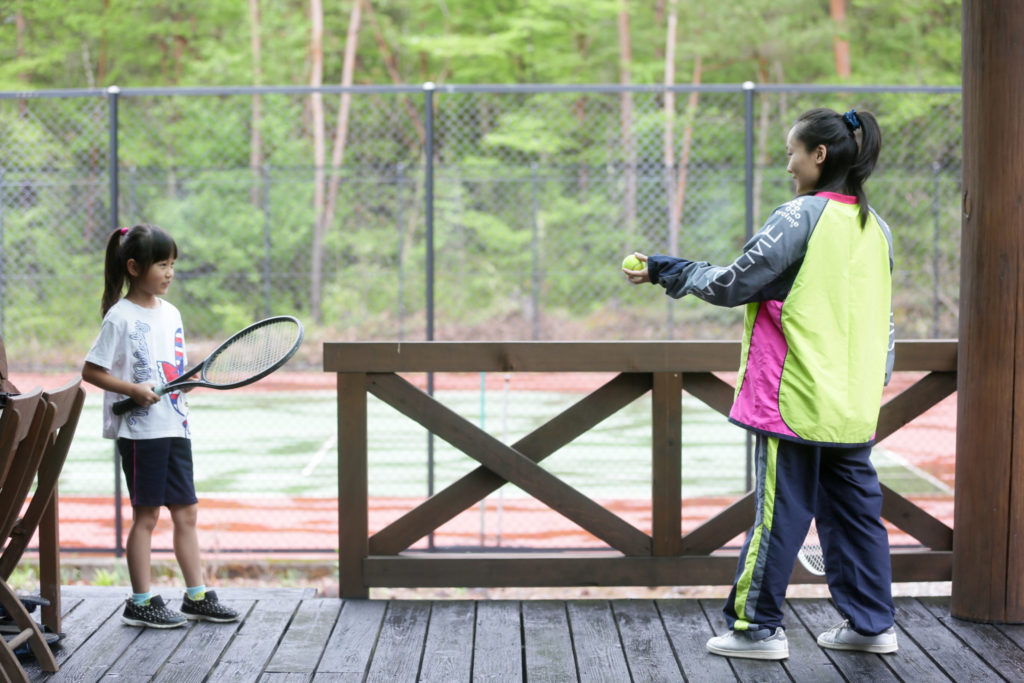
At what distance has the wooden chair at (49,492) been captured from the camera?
10.1 ft

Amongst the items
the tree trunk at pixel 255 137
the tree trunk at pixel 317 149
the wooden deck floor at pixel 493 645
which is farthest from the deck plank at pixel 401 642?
the tree trunk at pixel 255 137

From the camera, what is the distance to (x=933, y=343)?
3.83 m

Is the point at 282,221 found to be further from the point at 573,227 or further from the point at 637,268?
the point at 637,268

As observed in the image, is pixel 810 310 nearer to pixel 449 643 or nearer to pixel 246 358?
pixel 449 643

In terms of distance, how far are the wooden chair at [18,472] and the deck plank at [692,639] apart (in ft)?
6.16

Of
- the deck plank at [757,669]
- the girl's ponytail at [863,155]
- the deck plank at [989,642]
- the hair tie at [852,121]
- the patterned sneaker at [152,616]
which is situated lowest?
the deck plank at [757,669]

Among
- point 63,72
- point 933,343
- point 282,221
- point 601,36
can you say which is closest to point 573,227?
point 282,221

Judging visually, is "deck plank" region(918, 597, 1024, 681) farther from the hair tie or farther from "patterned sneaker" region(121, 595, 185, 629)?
"patterned sneaker" region(121, 595, 185, 629)

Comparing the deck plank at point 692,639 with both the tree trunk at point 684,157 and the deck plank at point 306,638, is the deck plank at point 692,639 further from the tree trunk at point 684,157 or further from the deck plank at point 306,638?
the tree trunk at point 684,157

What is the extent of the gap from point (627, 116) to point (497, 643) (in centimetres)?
1589

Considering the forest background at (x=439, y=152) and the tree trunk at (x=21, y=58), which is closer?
the tree trunk at (x=21, y=58)

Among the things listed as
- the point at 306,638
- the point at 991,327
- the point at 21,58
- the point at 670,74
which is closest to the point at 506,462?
the point at 306,638

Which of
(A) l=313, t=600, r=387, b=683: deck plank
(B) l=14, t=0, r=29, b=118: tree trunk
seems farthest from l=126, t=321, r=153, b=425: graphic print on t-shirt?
(B) l=14, t=0, r=29, b=118: tree trunk

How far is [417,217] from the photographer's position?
1931cm
